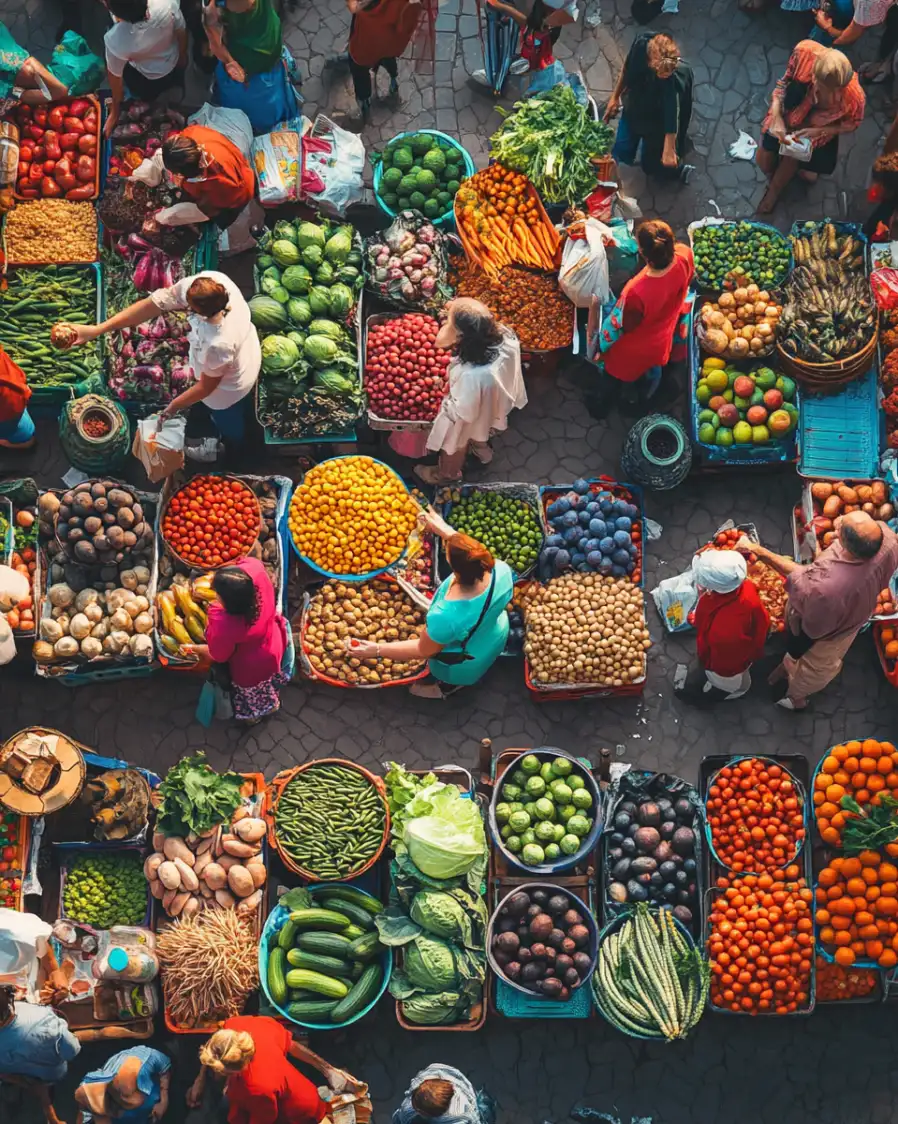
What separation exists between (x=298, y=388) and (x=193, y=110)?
2955mm

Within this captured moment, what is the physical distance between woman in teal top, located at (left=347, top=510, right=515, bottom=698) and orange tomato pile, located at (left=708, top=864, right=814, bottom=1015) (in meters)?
2.27

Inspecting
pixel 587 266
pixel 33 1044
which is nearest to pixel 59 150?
pixel 587 266

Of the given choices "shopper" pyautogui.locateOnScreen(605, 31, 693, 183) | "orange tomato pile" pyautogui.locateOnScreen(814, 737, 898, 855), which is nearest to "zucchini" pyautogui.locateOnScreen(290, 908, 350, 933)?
"orange tomato pile" pyautogui.locateOnScreen(814, 737, 898, 855)

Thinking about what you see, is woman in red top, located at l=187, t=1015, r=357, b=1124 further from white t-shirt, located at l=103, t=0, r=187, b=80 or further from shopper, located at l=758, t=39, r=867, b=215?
shopper, located at l=758, t=39, r=867, b=215

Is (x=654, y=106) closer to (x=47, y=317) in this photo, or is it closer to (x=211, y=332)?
(x=211, y=332)

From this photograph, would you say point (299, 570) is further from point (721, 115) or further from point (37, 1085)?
point (721, 115)

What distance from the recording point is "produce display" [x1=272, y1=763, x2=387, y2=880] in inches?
318

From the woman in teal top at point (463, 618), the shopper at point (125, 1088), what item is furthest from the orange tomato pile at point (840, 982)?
the shopper at point (125, 1088)

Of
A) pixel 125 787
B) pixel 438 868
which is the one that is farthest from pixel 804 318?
pixel 125 787

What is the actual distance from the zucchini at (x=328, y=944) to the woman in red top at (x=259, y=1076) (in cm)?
53

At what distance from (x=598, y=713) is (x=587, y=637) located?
0.73 meters

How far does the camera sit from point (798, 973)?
789 centimetres

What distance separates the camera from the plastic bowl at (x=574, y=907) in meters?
7.76

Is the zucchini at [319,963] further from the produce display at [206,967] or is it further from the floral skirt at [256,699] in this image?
the floral skirt at [256,699]
